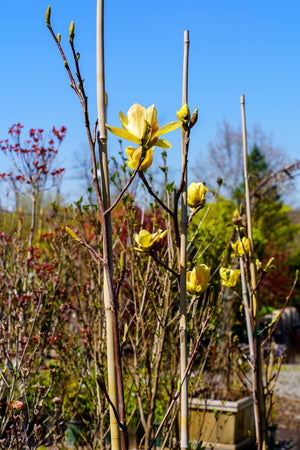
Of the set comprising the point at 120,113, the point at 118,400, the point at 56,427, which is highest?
the point at 120,113

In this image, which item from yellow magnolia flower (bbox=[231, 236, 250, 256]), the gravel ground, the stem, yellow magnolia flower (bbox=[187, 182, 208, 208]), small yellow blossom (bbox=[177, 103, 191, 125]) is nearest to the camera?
the stem

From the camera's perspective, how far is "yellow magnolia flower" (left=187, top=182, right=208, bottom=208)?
3.85 feet

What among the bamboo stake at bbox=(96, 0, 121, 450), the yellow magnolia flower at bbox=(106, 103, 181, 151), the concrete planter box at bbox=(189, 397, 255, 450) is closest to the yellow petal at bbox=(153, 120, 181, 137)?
the yellow magnolia flower at bbox=(106, 103, 181, 151)

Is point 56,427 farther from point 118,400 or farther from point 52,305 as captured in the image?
point 118,400

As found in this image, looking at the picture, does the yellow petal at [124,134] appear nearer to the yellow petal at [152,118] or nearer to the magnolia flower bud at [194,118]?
the yellow petal at [152,118]

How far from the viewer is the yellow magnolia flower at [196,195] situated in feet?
3.85

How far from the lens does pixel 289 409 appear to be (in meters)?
5.57

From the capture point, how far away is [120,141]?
3.12 m

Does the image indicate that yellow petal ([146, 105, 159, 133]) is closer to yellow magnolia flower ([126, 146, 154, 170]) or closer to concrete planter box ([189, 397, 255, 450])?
yellow magnolia flower ([126, 146, 154, 170])

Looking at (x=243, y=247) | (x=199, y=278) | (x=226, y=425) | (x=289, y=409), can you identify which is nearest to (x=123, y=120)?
(x=199, y=278)

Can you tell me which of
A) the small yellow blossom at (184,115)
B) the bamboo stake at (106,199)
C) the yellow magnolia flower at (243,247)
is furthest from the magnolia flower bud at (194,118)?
the yellow magnolia flower at (243,247)

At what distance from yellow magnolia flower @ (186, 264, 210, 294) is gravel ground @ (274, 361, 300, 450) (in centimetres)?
298

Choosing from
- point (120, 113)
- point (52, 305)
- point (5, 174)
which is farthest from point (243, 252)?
point (5, 174)

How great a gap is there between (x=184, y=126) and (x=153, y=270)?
6.10ft
